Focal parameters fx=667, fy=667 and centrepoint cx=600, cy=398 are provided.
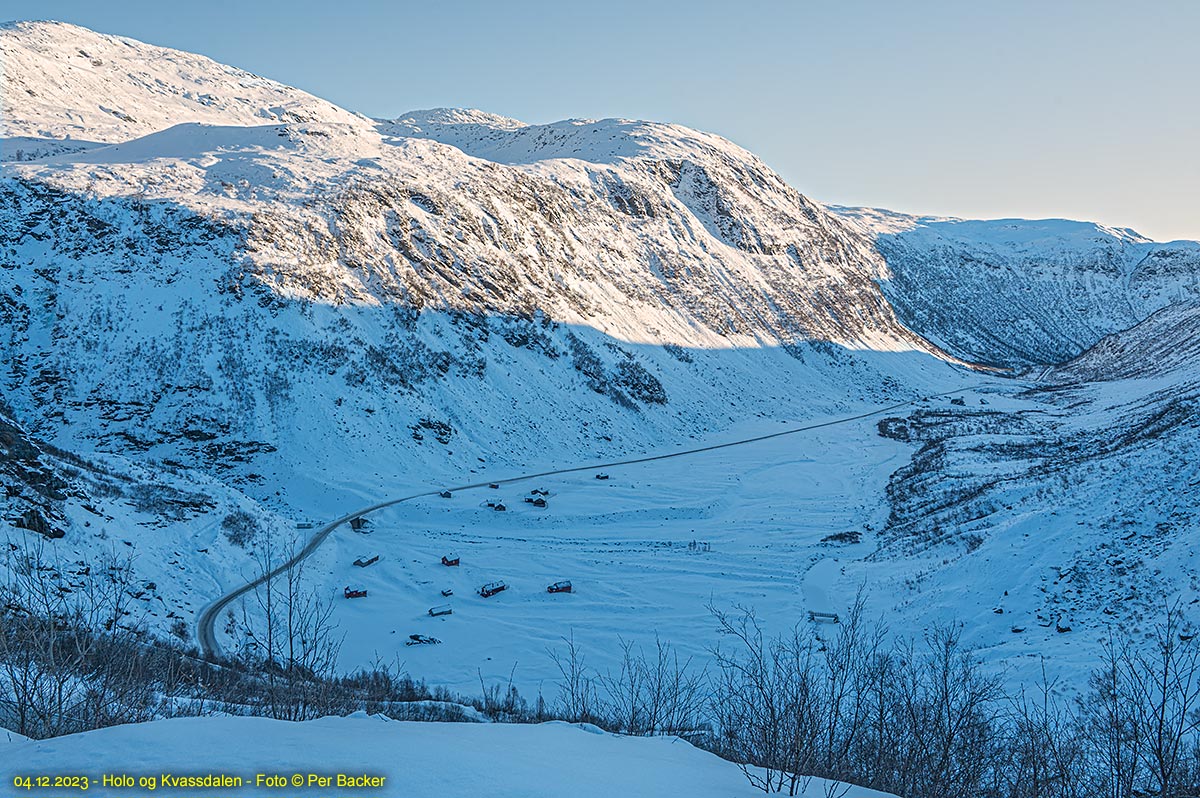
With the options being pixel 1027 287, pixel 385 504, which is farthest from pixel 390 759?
pixel 1027 287

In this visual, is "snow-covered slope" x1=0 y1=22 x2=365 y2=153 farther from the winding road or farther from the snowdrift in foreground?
the snowdrift in foreground

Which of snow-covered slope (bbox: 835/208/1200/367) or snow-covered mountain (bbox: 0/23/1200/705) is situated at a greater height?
snow-covered slope (bbox: 835/208/1200/367)

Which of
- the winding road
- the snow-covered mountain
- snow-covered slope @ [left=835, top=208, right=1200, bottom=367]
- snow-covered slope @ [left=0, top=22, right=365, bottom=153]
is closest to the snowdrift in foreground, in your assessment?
the winding road

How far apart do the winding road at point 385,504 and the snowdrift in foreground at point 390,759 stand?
4.73m

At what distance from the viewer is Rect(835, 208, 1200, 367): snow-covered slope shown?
120 m

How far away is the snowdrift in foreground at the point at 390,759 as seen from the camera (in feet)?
19.9

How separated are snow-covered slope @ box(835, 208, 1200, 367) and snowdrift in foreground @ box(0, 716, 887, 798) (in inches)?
4541

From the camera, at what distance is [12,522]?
20.2 m

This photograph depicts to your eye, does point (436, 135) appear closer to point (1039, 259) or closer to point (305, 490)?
point (305, 490)

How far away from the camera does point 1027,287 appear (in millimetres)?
143250

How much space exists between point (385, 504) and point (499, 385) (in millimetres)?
18845

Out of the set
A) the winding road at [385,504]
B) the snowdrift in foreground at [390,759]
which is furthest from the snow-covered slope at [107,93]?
the snowdrift in foreground at [390,759]

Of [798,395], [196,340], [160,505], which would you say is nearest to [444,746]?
[160,505]

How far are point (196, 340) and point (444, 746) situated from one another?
49736 mm
